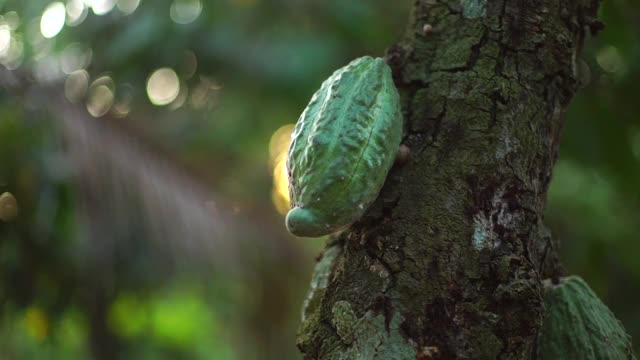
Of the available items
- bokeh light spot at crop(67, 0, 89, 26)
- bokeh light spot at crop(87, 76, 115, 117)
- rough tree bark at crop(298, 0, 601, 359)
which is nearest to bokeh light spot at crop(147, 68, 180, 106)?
bokeh light spot at crop(87, 76, 115, 117)

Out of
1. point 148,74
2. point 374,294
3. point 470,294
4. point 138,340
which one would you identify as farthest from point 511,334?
point 138,340

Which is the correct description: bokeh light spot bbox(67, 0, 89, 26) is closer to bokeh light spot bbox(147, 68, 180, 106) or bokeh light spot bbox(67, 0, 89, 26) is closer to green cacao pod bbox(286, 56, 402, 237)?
bokeh light spot bbox(147, 68, 180, 106)

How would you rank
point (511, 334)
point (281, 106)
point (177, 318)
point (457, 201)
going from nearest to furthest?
point (511, 334) < point (457, 201) < point (281, 106) < point (177, 318)

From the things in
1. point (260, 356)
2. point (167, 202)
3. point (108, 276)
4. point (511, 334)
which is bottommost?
point (511, 334)

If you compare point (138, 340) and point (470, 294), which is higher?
point (138, 340)

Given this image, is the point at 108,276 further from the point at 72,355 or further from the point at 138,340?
the point at 72,355

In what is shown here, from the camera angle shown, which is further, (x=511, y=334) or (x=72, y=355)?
(x=72, y=355)
